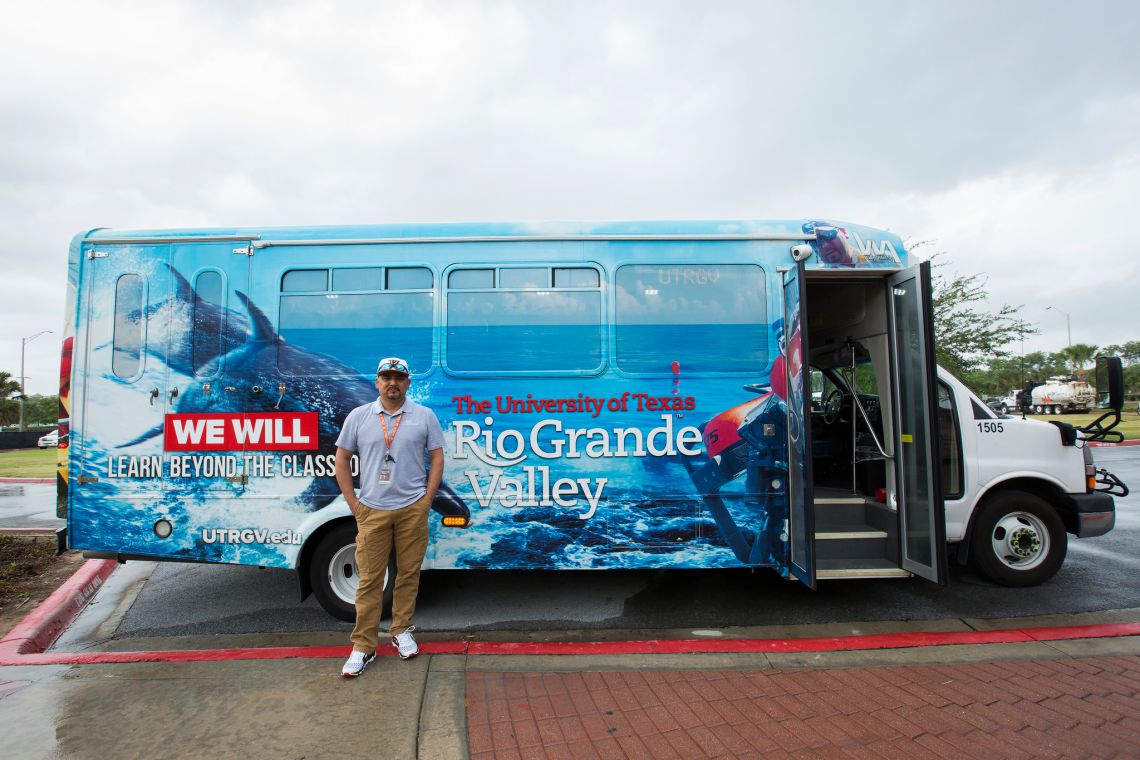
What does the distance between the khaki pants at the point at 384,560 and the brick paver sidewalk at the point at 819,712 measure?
0.68 meters

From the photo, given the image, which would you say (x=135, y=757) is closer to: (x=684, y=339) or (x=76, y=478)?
(x=76, y=478)

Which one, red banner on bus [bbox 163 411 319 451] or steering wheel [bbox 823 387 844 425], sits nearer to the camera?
red banner on bus [bbox 163 411 319 451]

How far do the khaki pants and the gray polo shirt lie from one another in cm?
8

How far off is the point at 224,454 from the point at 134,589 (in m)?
2.49

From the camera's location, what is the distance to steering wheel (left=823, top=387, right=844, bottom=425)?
20.1 feet

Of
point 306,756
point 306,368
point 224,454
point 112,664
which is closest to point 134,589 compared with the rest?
point 112,664

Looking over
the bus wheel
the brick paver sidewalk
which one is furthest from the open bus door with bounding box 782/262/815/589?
the bus wheel

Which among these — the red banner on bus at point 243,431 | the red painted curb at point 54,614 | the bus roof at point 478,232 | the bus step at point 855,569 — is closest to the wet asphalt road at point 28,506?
the red painted curb at point 54,614

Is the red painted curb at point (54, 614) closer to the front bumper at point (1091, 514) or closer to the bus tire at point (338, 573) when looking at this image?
the bus tire at point (338, 573)

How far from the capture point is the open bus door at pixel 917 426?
418cm

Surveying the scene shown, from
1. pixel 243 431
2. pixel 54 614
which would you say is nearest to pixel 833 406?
pixel 243 431

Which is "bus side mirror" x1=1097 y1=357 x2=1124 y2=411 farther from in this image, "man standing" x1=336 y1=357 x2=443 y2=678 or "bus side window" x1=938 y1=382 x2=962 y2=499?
"man standing" x1=336 y1=357 x2=443 y2=678

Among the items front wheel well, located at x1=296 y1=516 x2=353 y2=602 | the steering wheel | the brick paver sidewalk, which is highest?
the steering wheel

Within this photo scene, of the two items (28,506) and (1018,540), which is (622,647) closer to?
(1018,540)
